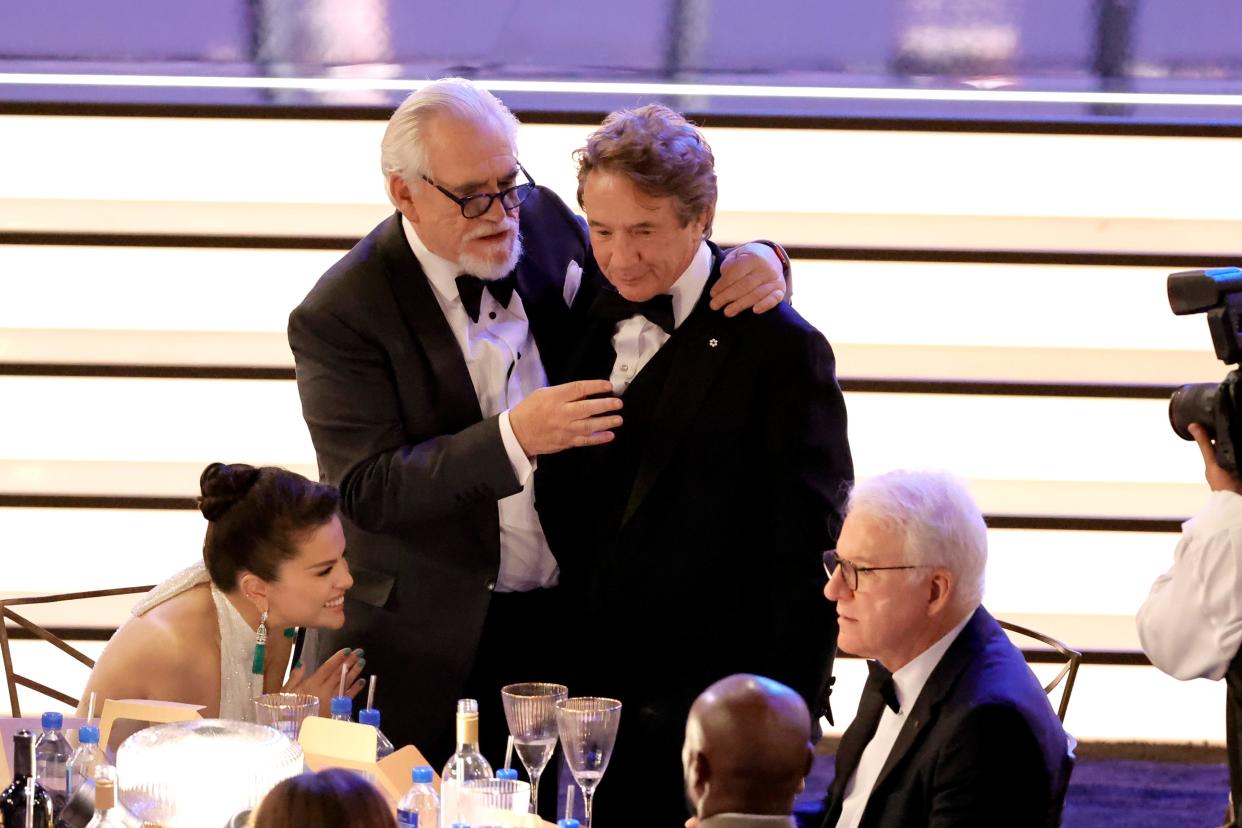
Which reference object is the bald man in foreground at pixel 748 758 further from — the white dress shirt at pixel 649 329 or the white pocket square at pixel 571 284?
the white pocket square at pixel 571 284

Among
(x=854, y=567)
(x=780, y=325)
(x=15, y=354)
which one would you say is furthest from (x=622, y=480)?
(x=15, y=354)

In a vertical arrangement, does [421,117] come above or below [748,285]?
Answer: above

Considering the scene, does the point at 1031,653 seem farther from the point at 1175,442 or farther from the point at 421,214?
the point at 421,214

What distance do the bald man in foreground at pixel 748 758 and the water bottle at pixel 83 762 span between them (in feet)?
3.30

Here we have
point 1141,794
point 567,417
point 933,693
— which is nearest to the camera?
point 933,693

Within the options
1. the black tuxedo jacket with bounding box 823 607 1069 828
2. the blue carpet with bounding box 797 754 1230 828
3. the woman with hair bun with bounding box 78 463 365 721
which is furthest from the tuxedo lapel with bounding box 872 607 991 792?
the blue carpet with bounding box 797 754 1230 828

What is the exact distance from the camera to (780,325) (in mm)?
2664

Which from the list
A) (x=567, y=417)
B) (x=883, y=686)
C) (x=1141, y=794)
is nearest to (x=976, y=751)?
(x=883, y=686)

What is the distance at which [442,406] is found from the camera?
2801 mm

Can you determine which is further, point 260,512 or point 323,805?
point 260,512

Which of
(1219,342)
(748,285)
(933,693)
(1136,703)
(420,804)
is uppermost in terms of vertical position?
(748,285)

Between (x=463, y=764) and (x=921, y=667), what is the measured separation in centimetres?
64

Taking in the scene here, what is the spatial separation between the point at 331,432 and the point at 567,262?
57 centimetres

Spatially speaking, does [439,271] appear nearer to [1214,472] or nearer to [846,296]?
[1214,472]
